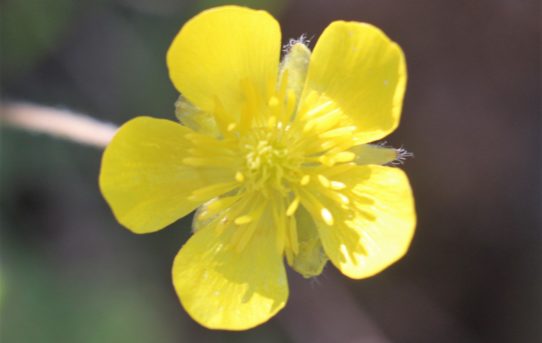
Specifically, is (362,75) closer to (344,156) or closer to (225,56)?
(344,156)

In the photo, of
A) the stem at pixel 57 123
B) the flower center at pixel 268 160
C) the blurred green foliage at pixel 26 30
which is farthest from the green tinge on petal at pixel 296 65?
the blurred green foliage at pixel 26 30

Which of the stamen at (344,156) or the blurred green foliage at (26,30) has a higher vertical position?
the stamen at (344,156)

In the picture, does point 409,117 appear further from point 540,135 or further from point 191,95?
point 191,95

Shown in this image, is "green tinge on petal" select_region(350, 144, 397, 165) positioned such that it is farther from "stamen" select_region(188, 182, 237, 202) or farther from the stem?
the stem

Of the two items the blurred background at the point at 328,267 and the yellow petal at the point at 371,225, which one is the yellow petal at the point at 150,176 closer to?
the yellow petal at the point at 371,225

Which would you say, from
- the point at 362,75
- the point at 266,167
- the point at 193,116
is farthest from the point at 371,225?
the point at 193,116

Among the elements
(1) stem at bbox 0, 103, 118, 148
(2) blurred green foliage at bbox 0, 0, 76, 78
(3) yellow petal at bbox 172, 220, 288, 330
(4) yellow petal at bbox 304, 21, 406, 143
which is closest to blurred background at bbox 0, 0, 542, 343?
(2) blurred green foliage at bbox 0, 0, 76, 78
